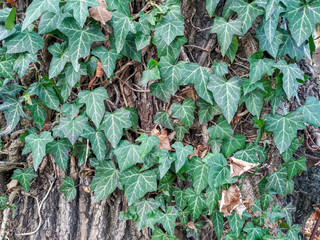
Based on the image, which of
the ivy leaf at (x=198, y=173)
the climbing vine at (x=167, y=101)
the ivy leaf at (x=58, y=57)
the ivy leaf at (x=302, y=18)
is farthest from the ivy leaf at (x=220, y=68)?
the ivy leaf at (x=58, y=57)

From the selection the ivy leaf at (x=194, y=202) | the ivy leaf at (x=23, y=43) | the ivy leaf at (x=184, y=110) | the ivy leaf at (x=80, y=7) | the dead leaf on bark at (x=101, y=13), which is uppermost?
the ivy leaf at (x=80, y=7)

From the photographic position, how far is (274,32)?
39.4 inches

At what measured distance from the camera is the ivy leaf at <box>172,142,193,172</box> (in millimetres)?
1091

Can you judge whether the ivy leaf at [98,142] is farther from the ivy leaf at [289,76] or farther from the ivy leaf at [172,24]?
the ivy leaf at [289,76]

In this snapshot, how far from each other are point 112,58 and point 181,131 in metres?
0.44

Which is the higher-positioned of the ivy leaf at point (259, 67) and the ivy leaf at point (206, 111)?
the ivy leaf at point (259, 67)

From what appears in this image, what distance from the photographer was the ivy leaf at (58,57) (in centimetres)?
107

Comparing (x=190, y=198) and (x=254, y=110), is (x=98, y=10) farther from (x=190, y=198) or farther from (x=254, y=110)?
(x=190, y=198)

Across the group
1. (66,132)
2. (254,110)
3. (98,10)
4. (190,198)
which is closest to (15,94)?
(66,132)

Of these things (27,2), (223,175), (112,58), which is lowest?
(223,175)

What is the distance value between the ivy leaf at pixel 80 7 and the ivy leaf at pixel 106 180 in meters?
0.62

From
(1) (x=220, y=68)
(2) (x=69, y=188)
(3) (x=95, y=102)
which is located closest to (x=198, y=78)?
(1) (x=220, y=68)

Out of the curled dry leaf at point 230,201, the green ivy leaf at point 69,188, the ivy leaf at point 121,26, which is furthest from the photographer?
the green ivy leaf at point 69,188

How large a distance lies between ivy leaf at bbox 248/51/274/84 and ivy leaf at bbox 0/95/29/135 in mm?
1030
